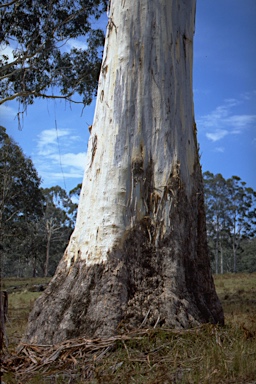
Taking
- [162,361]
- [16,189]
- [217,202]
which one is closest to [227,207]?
[217,202]

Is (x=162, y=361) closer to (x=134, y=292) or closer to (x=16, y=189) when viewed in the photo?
(x=134, y=292)

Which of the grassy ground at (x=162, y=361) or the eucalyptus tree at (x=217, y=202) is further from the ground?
the eucalyptus tree at (x=217, y=202)

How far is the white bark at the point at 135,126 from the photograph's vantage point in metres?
3.94

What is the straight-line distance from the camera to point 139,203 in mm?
3979

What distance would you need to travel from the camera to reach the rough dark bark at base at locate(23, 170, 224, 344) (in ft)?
11.7

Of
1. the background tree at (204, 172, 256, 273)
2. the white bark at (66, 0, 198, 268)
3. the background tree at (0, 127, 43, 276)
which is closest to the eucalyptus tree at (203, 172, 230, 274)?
the background tree at (204, 172, 256, 273)

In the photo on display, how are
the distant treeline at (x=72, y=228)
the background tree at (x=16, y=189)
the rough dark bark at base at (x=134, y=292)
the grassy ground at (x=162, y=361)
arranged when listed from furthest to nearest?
the distant treeline at (x=72, y=228) < the background tree at (x=16, y=189) < the rough dark bark at base at (x=134, y=292) < the grassy ground at (x=162, y=361)

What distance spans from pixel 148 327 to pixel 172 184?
47.2 inches

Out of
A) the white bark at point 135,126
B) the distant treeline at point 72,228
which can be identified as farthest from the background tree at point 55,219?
the white bark at point 135,126

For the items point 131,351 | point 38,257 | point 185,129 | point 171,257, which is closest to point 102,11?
point 185,129

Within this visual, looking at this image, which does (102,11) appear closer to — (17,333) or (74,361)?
(17,333)

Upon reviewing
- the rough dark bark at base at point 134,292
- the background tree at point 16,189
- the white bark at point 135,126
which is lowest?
the rough dark bark at base at point 134,292

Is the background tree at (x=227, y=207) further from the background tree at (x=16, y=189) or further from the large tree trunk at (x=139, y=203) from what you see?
the large tree trunk at (x=139, y=203)

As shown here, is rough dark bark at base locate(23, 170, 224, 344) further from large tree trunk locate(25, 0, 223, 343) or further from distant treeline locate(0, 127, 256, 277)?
distant treeline locate(0, 127, 256, 277)
